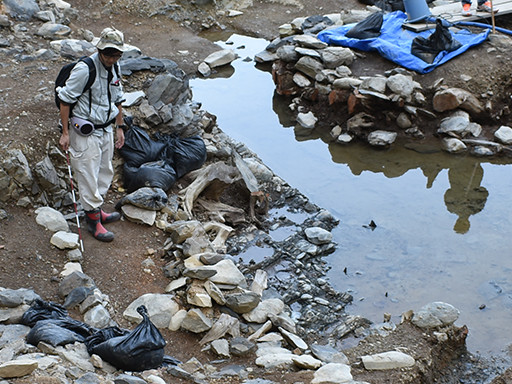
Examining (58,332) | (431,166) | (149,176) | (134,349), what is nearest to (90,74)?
(149,176)

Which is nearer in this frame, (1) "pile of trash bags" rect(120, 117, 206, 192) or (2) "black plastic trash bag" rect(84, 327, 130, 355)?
(2) "black plastic trash bag" rect(84, 327, 130, 355)

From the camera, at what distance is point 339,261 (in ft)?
23.5

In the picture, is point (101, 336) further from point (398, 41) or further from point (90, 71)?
point (398, 41)

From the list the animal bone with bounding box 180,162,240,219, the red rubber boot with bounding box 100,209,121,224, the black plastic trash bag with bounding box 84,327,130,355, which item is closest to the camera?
the black plastic trash bag with bounding box 84,327,130,355

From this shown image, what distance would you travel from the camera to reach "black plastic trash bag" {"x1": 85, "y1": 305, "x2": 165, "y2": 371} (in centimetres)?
438

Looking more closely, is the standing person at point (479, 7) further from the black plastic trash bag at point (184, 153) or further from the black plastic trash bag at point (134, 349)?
the black plastic trash bag at point (134, 349)

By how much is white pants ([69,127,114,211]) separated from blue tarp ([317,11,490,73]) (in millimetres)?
6019

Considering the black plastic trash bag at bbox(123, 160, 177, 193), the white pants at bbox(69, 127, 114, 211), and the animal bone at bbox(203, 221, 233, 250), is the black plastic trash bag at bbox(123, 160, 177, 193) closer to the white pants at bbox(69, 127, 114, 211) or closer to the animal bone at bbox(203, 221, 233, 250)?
the animal bone at bbox(203, 221, 233, 250)

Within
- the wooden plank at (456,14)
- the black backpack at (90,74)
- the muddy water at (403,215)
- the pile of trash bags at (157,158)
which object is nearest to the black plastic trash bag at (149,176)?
the pile of trash bags at (157,158)

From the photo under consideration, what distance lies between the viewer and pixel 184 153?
7.69 meters

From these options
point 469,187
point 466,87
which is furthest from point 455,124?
point 469,187

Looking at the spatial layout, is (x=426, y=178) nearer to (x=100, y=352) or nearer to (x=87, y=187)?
(x=87, y=187)

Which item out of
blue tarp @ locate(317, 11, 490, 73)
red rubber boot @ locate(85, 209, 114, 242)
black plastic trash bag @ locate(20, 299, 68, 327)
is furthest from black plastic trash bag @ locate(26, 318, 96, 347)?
blue tarp @ locate(317, 11, 490, 73)

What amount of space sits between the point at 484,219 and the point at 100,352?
5.36 m
